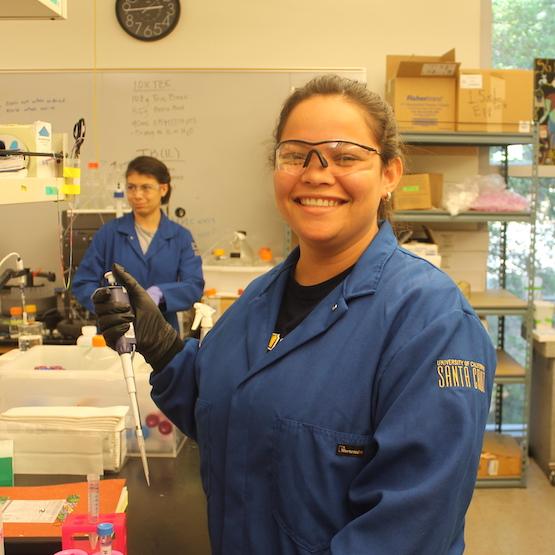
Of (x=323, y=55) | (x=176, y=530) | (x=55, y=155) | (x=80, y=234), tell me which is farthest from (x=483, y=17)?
(x=176, y=530)

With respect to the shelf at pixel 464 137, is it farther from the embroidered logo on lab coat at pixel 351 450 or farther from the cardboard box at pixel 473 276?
the embroidered logo on lab coat at pixel 351 450

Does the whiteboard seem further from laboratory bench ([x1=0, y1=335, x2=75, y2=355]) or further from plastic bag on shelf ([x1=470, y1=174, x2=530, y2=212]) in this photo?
plastic bag on shelf ([x1=470, y1=174, x2=530, y2=212])

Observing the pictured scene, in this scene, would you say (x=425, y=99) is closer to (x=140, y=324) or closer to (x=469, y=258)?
(x=469, y=258)

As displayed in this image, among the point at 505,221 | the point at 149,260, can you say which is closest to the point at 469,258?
the point at 505,221

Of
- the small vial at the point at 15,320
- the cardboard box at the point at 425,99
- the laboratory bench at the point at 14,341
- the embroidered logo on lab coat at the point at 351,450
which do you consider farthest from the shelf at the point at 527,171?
the embroidered logo on lab coat at the point at 351,450

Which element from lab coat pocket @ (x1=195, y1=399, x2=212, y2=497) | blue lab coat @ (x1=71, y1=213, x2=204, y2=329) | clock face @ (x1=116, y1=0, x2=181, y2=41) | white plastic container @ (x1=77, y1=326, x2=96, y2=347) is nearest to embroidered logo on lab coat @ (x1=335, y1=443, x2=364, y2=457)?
lab coat pocket @ (x1=195, y1=399, x2=212, y2=497)

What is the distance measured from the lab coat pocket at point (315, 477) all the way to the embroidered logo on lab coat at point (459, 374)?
0.15 m

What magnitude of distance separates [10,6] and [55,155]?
0.33 m

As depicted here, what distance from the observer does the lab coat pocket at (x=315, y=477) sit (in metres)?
1.11

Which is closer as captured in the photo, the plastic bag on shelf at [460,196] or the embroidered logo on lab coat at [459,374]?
the embroidered logo on lab coat at [459,374]

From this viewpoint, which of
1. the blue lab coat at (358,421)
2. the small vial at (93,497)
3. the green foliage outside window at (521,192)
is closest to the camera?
the blue lab coat at (358,421)

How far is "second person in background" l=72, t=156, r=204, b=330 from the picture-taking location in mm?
3162

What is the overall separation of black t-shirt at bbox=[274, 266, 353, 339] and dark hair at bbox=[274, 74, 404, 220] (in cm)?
22

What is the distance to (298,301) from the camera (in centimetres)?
134
